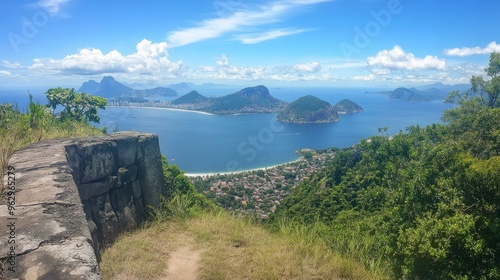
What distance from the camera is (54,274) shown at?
1.47 meters

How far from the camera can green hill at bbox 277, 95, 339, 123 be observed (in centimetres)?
9825

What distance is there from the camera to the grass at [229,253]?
10.1ft

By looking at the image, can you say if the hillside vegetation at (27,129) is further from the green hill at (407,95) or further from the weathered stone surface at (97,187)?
the green hill at (407,95)

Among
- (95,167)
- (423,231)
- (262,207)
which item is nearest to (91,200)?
(95,167)

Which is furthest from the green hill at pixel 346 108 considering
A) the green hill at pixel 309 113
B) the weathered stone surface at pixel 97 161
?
the weathered stone surface at pixel 97 161

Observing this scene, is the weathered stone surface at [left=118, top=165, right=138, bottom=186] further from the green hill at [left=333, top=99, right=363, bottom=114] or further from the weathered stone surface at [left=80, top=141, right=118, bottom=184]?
the green hill at [left=333, top=99, right=363, bottom=114]

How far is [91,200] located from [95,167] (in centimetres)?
39

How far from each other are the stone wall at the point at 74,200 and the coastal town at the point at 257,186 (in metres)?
19.7

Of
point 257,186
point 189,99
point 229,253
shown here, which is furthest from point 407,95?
point 229,253

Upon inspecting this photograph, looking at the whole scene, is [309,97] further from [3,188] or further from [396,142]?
[3,188]

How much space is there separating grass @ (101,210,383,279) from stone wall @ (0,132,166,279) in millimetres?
354

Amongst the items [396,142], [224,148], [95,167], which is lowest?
[224,148]

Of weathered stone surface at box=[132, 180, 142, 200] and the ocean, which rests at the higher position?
weathered stone surface at box=[132, 180, 142, 200]

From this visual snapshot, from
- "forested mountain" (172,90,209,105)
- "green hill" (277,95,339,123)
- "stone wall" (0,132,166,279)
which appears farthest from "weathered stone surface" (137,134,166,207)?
"forested mountain" (172,90,209,105)
